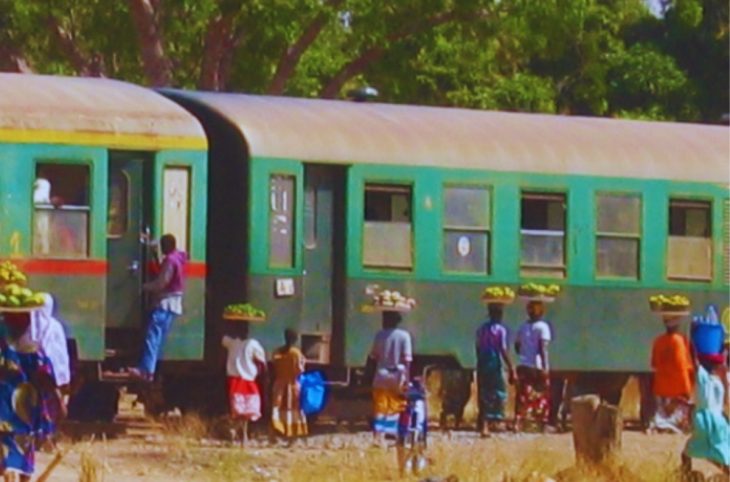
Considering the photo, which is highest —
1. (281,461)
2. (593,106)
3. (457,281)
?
(593,106)

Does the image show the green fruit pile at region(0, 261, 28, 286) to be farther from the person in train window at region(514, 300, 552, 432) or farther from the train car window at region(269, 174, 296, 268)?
the person in train window at region(514, 300, 552, 432)

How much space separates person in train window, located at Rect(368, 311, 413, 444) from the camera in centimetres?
1842

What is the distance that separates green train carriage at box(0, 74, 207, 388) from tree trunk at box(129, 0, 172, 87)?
31.1 feet

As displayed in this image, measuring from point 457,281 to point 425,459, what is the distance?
16.2ft

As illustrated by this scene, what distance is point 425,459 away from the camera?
16.9 metres

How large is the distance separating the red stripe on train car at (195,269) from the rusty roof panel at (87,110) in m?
1.00

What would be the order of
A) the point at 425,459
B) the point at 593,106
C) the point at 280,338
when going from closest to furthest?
the point at 425,459, the point at 280,338, the point at 593,106

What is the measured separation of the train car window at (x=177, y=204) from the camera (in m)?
20.0

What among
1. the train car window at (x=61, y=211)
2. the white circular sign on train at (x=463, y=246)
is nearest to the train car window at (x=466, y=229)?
the white circular sign on train at (x=463, y=246)

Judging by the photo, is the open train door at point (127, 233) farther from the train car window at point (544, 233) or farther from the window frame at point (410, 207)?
the train car window at point (544, 233)

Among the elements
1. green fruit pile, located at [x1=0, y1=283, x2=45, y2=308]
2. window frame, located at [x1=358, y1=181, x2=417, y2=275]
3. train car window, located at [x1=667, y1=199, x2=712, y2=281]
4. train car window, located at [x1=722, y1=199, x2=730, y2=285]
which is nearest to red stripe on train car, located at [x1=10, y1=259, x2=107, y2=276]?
window frame, located at [x1=358, y1=181, x2=417, y2=275]

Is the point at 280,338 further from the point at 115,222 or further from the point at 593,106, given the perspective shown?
the point at 593,106

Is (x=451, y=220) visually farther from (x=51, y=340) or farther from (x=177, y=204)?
(x=51, y=340)

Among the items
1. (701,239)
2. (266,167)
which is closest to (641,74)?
(701,239)
